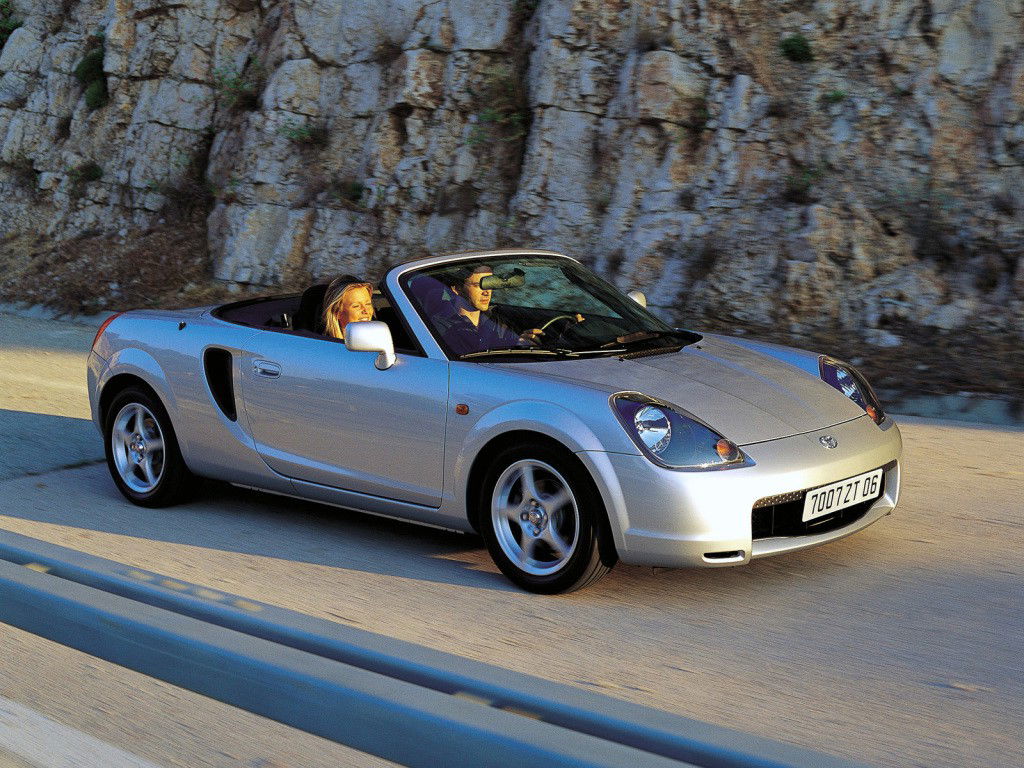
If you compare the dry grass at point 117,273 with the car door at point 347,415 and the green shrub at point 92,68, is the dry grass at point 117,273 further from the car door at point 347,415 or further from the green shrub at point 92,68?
the car door at point 347,415

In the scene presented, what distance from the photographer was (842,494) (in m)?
4.75

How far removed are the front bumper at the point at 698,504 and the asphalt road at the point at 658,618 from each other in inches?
8.1

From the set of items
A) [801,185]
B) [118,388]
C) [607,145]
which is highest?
[607,145]

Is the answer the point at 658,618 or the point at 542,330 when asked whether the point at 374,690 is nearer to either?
the point at 658,618

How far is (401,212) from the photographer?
14.2 meters

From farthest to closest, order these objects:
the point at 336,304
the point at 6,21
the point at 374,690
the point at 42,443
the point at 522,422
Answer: the point at 6,21
the point at 42,443
the point at 336,304
the point at 522,422
the point at 374,690

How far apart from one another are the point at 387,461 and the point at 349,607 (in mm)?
735

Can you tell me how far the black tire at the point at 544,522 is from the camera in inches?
181

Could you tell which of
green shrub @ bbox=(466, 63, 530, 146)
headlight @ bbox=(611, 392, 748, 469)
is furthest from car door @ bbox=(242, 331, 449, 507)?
green shrub @ bbox=(466, 63, 530, 146)

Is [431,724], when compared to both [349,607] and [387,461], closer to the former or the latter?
[349,607]

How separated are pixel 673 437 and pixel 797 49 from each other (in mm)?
8212

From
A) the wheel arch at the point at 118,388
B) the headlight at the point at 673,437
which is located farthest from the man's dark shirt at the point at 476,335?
the wheel arch at the point at 118,388

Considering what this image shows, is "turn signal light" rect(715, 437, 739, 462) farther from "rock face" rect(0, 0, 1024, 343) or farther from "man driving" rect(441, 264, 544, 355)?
"rock face" rect(0, 0, 1024, 343)

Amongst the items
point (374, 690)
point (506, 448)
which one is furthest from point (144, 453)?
point (374, 690)
